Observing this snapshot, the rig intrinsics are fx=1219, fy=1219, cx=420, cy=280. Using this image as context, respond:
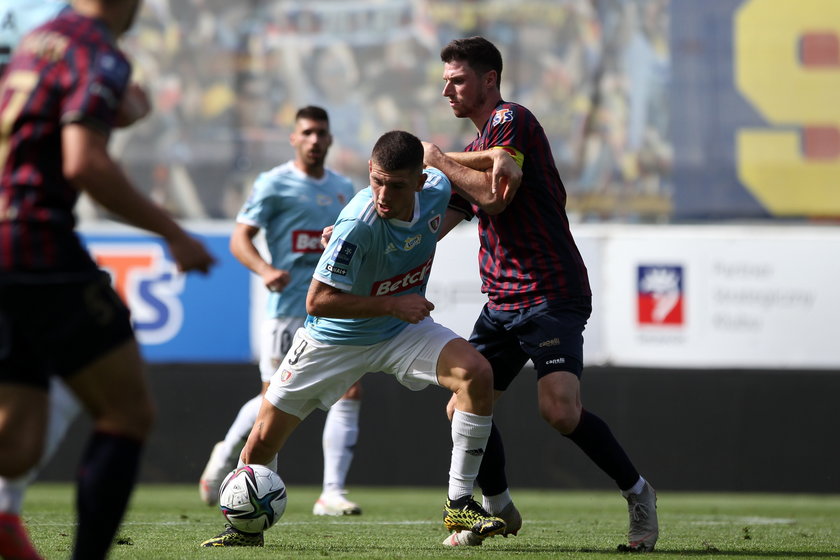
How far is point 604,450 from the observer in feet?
17.3

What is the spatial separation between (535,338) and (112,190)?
2630 millimetres

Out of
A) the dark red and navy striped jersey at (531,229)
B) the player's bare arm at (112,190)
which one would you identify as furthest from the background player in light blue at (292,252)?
the player's bare arm at (112,190)

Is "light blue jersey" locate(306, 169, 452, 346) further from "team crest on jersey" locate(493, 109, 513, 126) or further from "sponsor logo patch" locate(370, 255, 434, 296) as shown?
"team crest on jersey" locate(493, 109, 513, 126)

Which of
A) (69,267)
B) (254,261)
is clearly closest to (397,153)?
(69,267)

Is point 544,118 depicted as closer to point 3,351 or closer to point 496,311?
point 496,311

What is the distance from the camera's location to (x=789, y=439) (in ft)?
35.6

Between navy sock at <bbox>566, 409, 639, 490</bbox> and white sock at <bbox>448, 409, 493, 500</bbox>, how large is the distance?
39 centimetres

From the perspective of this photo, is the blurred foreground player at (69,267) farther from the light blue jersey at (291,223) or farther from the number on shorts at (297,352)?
the light blue jersey at (291,223)

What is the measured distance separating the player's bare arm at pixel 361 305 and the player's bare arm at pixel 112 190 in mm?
1623

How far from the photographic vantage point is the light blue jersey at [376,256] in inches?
196

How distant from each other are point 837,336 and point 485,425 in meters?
7.49

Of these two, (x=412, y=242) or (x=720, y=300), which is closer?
(x=412, y=242)

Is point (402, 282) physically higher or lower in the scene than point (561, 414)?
higher

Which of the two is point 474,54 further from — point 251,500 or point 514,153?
point 251,500
